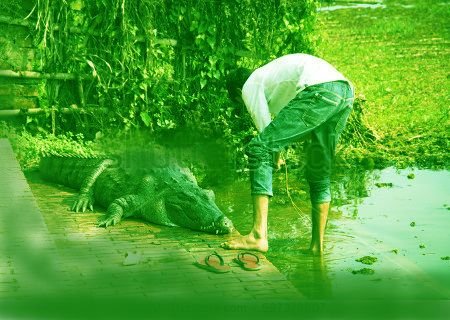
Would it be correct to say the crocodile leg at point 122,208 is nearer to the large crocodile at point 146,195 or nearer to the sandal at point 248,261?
the large crocodile at point 146,195

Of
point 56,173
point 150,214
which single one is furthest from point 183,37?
point 150,214

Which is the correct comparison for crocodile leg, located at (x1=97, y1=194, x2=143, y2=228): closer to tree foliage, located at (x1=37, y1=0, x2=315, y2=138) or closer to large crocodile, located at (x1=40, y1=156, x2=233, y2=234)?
large crocodile, located at (x1=40, y1=156, x2=233, y2=234)

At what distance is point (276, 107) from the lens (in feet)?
21.5

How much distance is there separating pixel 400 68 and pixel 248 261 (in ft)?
Result: 34.6

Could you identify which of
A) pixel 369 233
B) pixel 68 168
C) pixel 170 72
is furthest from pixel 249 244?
pixel 170 72

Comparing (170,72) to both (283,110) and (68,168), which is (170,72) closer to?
(68,168)

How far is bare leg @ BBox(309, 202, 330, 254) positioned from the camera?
21.5ft

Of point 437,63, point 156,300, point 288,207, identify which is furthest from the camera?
point 437,63

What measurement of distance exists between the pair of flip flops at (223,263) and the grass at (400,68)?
4.15m

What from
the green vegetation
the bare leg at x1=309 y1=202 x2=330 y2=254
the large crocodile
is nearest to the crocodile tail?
the large crocodile

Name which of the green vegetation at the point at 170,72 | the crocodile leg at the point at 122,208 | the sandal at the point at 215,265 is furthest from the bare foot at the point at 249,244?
the green vegetation at the point at 170,72

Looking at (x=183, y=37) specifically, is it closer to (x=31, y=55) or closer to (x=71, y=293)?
(x=31, y=55)

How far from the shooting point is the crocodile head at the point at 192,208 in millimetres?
6957

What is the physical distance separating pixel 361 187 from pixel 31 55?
12.8ft
